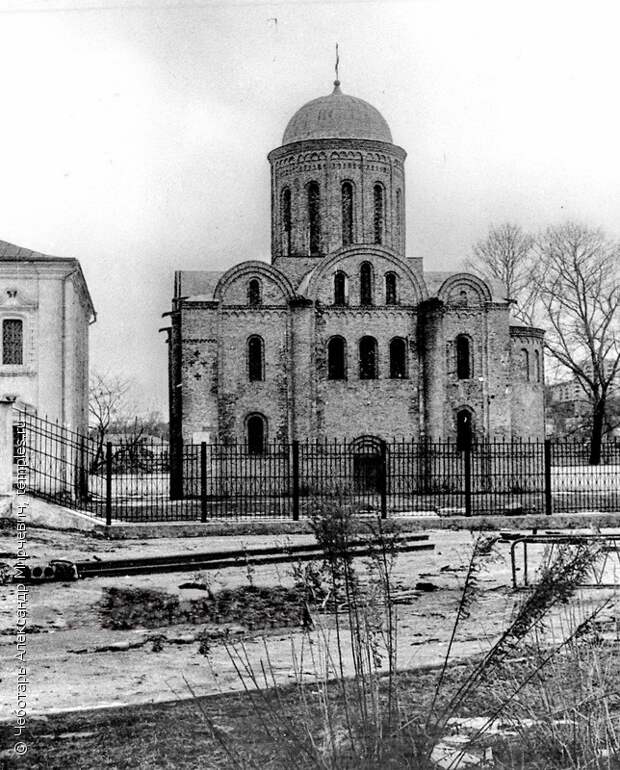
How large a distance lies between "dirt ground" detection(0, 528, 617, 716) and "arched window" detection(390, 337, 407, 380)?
17.7 metres

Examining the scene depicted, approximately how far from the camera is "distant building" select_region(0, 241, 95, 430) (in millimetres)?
A: 24250

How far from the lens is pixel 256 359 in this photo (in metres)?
29.2

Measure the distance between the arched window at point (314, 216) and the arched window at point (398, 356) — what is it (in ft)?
16.2

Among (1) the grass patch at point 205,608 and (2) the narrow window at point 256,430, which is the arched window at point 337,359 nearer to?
(2) the narrow window at point 256,430

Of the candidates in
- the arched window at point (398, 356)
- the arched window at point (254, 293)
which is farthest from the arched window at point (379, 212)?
the arched window at point (254, 293)

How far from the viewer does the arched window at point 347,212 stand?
32.6 m

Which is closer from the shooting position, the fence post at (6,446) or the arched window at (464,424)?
the fence post at (6,446)

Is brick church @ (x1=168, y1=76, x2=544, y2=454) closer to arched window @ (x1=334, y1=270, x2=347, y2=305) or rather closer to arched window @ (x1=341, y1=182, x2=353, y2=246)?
arched window @ (x1=334, y1=270, x2=347, y2=305)

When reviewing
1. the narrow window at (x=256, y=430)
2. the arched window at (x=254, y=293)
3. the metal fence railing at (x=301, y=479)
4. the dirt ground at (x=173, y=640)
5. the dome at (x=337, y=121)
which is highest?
the dome at (x=337, y=121)

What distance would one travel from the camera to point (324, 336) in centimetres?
2931

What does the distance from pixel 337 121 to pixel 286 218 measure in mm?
3930

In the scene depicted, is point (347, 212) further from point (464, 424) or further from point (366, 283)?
point (464, 424)

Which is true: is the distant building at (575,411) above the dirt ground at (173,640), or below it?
above

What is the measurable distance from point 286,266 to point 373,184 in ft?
14.5
